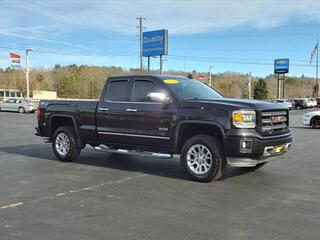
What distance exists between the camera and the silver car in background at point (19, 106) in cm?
4303

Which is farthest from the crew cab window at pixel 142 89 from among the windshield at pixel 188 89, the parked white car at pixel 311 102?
the parked white car at pixel 311 102

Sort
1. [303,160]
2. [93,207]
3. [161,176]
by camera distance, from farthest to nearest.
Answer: [303,160], [161,176], [93,207]

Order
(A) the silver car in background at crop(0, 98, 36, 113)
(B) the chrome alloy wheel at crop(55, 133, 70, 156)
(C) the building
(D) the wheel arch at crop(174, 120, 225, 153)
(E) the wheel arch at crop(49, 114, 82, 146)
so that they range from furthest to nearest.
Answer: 1. (C) the building
2. (A) the silver car in background at crop(0, 98, 36, 113)
3. (E) the wheel arch at crop(49, 114, 82, 146)
4. (B) the chrome alloy wheel at crop(55, 133, 70, 156)
5. (D) the wheel arch at crop(174, 120, 225, 153)

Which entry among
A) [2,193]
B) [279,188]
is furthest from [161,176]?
[2,193]

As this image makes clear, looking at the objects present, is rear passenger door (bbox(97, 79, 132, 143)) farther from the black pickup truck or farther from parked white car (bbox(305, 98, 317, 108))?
parked white car (bbox(305, 98, 317, 108))

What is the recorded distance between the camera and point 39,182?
7895 millimetres

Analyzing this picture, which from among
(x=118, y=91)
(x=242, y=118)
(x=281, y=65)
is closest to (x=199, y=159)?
(x=242, y=118)

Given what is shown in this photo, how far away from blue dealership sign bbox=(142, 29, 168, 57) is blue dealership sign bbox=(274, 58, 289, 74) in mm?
33572

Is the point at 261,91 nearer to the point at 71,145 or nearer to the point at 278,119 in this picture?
the point at 71,145

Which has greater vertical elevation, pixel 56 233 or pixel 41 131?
pixel 41 131

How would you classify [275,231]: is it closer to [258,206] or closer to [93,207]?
[258,206]

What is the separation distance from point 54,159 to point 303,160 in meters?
6.17

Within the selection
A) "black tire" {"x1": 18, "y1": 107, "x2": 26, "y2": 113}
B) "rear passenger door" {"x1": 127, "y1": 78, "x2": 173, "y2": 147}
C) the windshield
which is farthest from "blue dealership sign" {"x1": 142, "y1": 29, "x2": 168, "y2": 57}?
"rear passenger door" {"x1": 127, "y1": 78, "x2": 173, "y2": 147}

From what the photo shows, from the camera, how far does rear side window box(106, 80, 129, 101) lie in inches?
359
